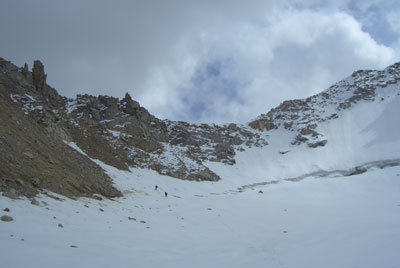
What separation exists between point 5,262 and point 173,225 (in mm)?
9745

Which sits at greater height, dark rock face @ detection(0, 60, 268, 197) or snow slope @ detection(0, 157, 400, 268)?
dark rock face @ detection(0, 60, 268, 197)

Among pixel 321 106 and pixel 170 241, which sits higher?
pixel 321 106

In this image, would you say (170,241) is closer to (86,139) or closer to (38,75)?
(86,139)

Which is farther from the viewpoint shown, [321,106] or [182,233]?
[321,106]

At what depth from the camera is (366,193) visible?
3759cm

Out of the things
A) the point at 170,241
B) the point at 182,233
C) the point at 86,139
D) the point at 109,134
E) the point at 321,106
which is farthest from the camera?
the point at 321,106

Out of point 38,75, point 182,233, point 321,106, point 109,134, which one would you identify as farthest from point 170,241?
point 321,106

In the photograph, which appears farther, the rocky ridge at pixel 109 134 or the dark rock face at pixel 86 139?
the rocky ridge at pixel 109 134

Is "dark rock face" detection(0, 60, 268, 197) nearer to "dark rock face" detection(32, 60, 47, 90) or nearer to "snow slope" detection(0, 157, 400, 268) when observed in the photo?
"dark rock face" detection(32, 60, 47, 90)

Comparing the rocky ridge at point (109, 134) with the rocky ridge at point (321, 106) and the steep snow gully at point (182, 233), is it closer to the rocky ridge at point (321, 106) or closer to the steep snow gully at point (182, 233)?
the rocky ridge at point (321, 106)

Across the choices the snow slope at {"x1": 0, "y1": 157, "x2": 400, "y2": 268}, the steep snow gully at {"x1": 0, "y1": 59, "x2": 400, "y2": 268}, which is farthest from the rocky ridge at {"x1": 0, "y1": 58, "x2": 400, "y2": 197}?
the snow slope at {"x1": 0, "y1": 157, "x2": 400, "y2": 268}

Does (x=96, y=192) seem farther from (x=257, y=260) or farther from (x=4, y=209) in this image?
(x=257, y=260)

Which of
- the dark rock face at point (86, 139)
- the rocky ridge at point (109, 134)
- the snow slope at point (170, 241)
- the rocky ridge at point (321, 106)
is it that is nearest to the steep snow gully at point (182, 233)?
the snow slope at point (170, 241)

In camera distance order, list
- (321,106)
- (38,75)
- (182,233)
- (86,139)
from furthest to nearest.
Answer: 1. (321,106)
2. (38,75)
3. (86,139)
4. (182,233)
